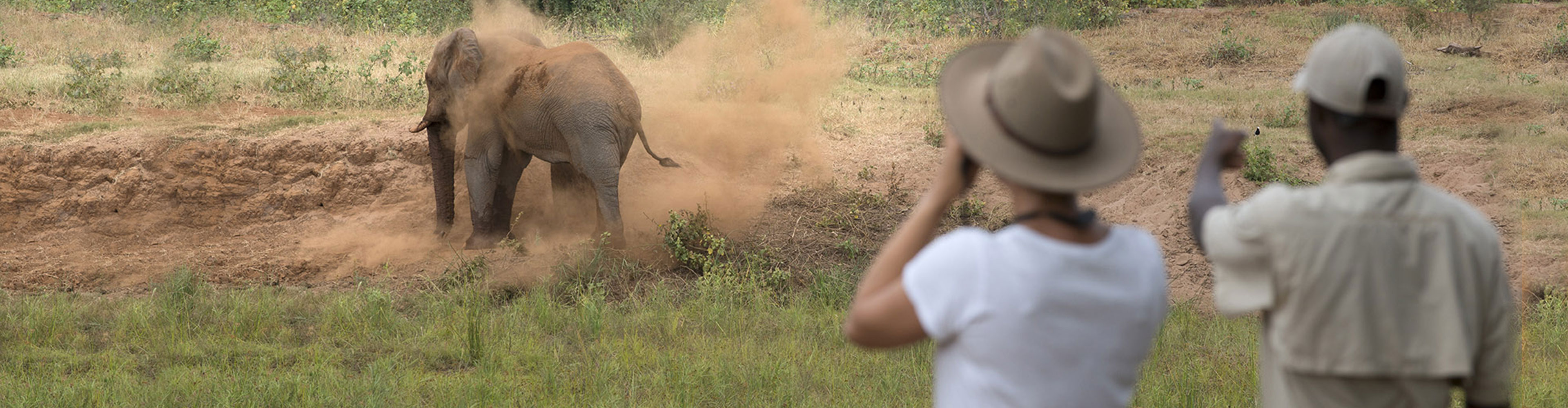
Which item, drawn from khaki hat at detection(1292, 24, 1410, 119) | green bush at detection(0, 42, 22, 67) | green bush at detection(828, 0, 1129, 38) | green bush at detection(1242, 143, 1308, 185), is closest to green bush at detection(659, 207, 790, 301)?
green bush at detection(1242, 143, 1308, 185)

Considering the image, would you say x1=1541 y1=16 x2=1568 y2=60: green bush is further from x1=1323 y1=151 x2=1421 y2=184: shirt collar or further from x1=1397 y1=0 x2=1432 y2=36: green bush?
x1=1323 y1=151 x2=1421 y2=184: shirt collar

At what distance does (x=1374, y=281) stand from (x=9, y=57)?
15.7 meters

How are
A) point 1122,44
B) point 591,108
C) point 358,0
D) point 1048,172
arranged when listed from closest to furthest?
point 1048,172 → point 591,108 → point 1122,44 → point 358,0

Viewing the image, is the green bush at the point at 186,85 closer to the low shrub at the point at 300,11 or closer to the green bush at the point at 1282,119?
the low shrub at the point at 300,11

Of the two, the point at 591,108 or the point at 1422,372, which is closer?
the point at 1422,372

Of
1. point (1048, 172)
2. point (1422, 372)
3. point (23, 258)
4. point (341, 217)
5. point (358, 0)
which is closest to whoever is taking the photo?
point (1048, 172)

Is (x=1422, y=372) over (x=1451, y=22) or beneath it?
over

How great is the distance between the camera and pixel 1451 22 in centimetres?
1730

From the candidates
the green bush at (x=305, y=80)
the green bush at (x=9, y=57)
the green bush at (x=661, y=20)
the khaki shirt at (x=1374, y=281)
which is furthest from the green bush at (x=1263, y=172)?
the green bush at (x=9, y=57)

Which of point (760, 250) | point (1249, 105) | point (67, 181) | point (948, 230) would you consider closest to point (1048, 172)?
point (760, 250)

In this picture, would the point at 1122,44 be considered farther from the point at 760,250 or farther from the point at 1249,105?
the point at 760,250

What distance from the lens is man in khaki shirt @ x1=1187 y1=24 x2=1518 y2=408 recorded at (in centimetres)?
224

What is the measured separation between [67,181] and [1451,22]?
16.7m

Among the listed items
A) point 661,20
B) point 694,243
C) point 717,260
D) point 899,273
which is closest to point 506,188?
point 694,243
